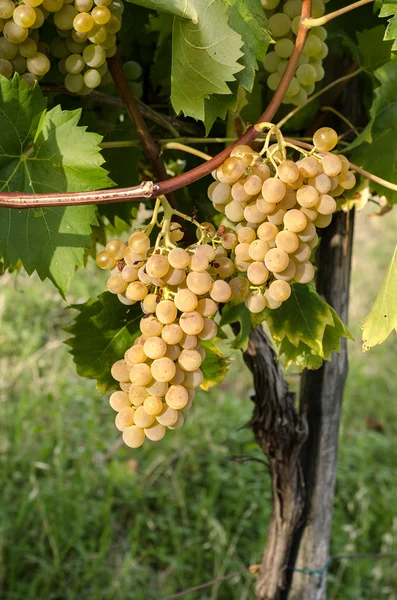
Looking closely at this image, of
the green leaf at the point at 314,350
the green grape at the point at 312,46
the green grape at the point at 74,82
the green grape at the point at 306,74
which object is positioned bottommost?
the green leaf at the point at 314,350

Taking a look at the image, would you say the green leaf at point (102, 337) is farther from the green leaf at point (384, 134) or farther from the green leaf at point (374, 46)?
the green leaf at point (374, 46)

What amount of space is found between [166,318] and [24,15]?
28cm

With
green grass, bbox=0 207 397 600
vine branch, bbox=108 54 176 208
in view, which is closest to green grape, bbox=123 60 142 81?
vine branch, bbox=108 54 176 208

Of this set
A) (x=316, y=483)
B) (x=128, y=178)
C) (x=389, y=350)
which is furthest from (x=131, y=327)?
(x=389, y=350)

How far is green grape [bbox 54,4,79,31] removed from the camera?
2.08 feet

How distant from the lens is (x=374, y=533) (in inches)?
91.5

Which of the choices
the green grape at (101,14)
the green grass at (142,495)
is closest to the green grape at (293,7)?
the green grape at (101,14)

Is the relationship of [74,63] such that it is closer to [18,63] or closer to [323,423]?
[18,63]

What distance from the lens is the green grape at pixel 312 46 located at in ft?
2.45

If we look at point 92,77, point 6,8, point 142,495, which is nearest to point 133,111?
point 92,77

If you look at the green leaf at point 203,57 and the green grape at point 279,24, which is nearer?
the green leaf at point 203,57

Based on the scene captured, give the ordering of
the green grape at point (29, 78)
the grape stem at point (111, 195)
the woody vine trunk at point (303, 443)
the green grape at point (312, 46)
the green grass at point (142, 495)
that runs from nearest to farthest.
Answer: the grape stem at point (111, 195), the green grape at point (29, 78), the green grape at point (312, 46), the woody vine trunk at point (303, 443), the green grass at point (142, 495)

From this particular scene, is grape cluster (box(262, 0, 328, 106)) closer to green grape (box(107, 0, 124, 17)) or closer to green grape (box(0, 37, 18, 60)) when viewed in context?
green grape (box(107, 0, 124, 17))

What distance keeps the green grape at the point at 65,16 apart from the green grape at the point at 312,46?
0.25 m
